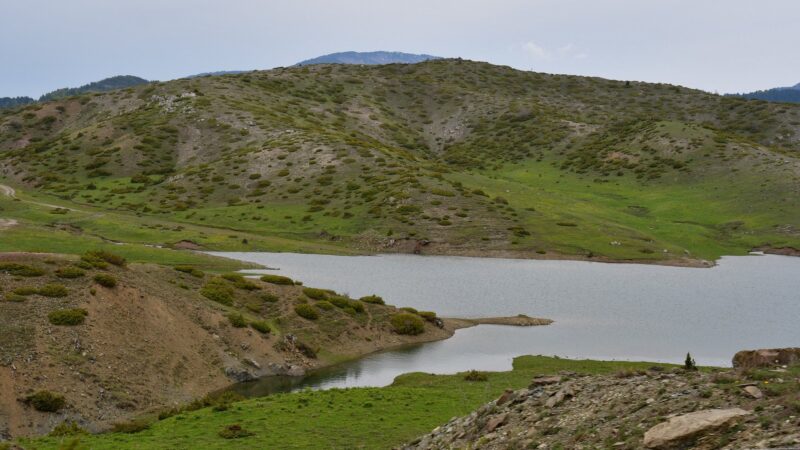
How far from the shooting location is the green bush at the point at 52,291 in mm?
47906

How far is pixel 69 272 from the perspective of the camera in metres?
50.9

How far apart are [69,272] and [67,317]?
619cm

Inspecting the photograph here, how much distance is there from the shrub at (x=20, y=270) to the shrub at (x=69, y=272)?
1.36 m

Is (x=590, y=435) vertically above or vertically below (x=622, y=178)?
below

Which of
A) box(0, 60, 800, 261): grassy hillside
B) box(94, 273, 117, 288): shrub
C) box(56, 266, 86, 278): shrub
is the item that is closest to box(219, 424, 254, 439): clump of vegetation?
box(94, 273, 117, 288): shrub

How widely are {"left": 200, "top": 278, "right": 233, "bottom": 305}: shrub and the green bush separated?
1367cm

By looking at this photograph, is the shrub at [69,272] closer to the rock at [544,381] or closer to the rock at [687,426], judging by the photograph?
the rock at [544,381]

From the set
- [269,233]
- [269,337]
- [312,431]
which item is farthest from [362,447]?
[269,233]

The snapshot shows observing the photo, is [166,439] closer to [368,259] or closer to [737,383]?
[737,383]

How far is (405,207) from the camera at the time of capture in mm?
128750

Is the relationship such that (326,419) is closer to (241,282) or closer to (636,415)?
(636,415)

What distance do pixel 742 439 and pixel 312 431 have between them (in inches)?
878

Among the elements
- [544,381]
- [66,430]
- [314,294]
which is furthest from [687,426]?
[314,294]

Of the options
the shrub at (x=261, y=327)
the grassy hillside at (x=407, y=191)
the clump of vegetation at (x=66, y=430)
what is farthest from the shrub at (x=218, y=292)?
the grassy hillside at (x=407, y=191)
